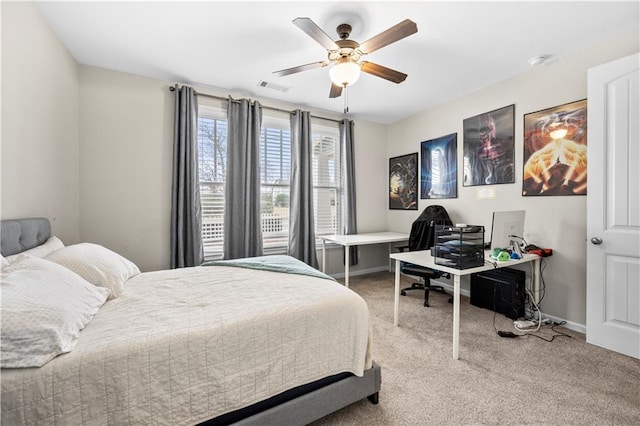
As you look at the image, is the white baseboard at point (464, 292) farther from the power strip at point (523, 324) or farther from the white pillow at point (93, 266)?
the white pillow at point (93, 266)

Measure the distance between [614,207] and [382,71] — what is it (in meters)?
2.26

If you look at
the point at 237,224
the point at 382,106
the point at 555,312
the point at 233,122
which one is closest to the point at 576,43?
the point at 382,106

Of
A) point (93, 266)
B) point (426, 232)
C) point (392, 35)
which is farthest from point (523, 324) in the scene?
point (93, 266)

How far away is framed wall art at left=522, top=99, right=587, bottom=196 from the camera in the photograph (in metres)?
2.49

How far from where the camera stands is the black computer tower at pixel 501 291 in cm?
274

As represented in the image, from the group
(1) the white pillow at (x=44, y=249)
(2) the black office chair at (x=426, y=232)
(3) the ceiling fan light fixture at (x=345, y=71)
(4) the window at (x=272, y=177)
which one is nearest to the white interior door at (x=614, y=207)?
(2) the black office chair at (x=426, y=232)

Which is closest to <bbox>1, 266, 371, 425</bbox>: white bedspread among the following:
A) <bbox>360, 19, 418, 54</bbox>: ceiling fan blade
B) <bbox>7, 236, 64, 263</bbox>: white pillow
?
<bbox>7, 236, 64, 263</bbox>: white pillow

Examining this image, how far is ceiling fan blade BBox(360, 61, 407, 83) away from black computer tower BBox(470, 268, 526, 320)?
92.9 inches

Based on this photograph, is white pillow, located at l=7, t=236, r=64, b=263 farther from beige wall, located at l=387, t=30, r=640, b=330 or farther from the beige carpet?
beige wall, located at l=387, t=30, r=640, b=330

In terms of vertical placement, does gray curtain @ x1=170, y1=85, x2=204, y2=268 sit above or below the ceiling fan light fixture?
below

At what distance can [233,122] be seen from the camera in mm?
3408

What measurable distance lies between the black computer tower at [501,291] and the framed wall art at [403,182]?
1.57 m

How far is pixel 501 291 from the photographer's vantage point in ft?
9.36

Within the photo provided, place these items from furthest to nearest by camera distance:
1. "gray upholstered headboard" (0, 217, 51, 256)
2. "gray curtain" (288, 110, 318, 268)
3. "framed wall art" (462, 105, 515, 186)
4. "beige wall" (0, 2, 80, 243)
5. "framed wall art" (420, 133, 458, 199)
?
"gray curtain" (288, 110, 318, 268) → "framed wall art" (420, 133, 458, 199) → "framed wall art" (462, 105, 515, 186) → "beige wall" (0, 2, 80, 243) → "gray upholstered headboard" (0, 217, 51, 256)
